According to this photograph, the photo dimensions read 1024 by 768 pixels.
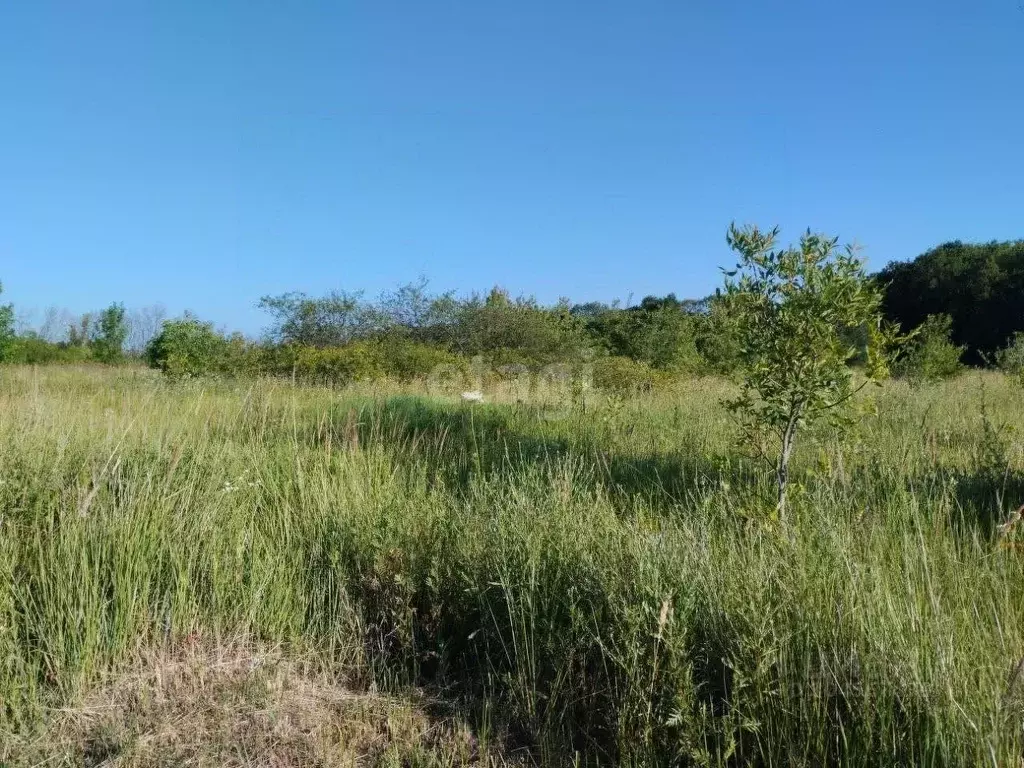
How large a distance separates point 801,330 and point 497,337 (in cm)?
1885

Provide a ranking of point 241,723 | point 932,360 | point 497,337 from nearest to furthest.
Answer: point 241,723 → point 932,360 → point 497,337

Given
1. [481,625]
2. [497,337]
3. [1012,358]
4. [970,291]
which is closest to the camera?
[481,625]

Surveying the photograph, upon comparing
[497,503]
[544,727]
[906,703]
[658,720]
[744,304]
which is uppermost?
[744,304]

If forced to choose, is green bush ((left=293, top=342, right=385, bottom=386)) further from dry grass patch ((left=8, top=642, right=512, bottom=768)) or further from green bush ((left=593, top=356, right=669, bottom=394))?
dry grass patch ((left=8, top=642, right=512, bottom=768))

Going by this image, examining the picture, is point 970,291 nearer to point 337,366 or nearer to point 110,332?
point 337,366

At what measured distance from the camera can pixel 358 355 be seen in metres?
15.1

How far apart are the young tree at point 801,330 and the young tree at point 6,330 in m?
23.0

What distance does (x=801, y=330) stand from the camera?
3.41m

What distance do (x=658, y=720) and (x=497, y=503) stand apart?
1.42m

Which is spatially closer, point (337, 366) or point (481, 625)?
point (481, 625)

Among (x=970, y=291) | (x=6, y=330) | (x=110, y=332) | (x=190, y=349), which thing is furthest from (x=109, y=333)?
(x=970, y=291)

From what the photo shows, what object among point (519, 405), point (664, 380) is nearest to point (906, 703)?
point (519, 405)

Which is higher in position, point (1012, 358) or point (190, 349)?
point (190, 349)

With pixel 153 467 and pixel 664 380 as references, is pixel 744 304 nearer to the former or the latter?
pixel 153 467
